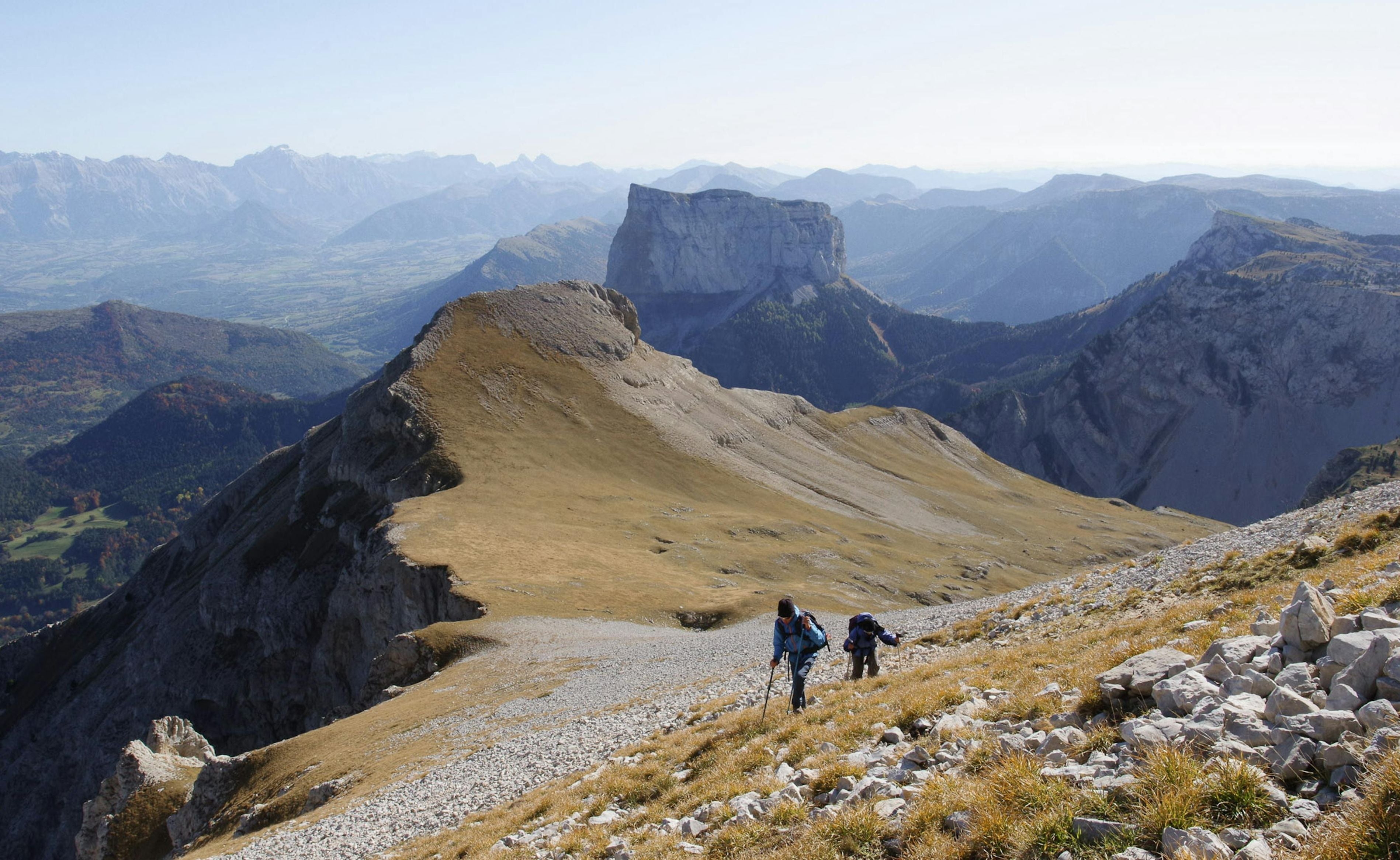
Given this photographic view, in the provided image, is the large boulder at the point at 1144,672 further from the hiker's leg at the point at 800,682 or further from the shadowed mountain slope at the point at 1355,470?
the shadowed mountain slope at the point at 1355,470

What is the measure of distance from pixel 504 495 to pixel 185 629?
1717 inches

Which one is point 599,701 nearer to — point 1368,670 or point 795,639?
point 795,639

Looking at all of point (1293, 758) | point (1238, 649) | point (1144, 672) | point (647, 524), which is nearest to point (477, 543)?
point (647, 524)

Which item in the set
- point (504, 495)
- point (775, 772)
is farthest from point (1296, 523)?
point (504, 495)

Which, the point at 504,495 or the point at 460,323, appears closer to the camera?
the point at 504,495

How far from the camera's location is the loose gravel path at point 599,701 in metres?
24.8

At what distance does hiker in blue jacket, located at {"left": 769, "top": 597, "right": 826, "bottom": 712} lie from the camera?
69.3ft

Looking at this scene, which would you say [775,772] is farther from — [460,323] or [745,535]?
[460,323]

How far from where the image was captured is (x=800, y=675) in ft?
69.3

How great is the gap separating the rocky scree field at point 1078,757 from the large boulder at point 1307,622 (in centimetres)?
3

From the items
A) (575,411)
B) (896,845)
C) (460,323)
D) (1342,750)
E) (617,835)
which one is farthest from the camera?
(460,323)

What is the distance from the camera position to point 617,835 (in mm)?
15406

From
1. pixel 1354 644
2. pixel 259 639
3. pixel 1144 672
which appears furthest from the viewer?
pixel 259 639

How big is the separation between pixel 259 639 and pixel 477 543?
3682cm
